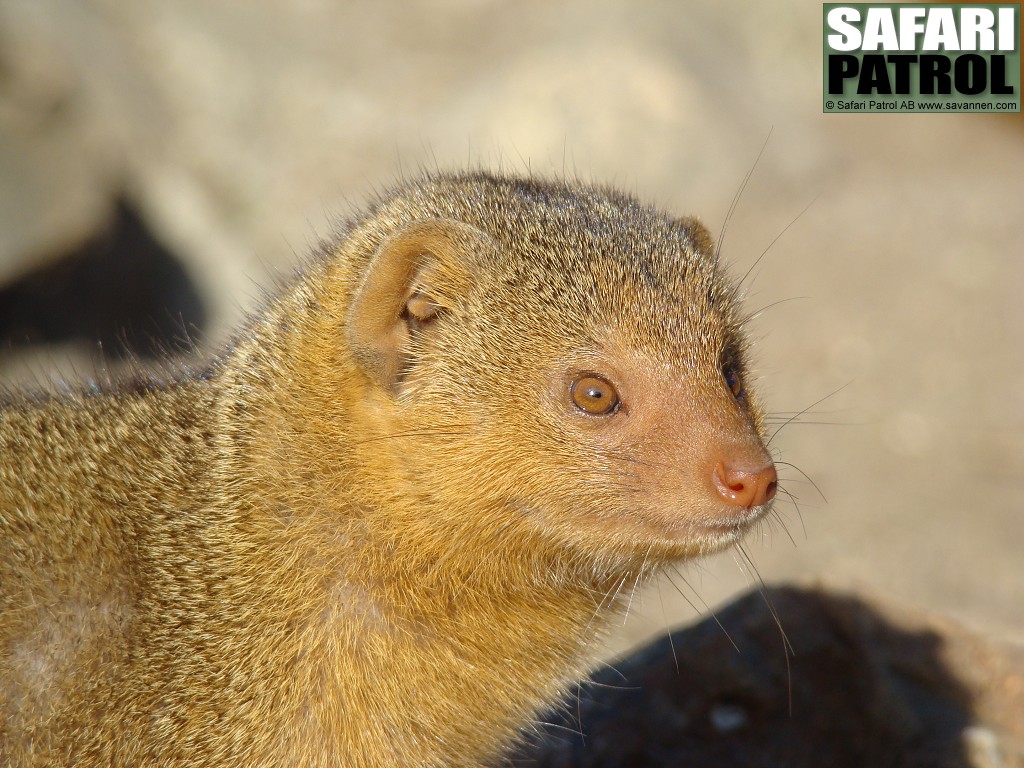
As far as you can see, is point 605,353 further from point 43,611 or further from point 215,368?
point 43,611

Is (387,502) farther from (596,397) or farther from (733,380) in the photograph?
(733,380)

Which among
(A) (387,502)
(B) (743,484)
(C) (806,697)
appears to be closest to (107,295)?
(A) (387,502)

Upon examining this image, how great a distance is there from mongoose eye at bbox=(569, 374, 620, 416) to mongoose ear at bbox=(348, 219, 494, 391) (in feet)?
1.63

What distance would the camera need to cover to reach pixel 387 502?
3389mm

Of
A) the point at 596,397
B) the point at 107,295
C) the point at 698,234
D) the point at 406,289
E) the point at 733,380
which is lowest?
the point at 107,295

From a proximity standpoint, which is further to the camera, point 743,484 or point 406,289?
point 406,289

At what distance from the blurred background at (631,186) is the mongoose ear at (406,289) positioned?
11.5 ft

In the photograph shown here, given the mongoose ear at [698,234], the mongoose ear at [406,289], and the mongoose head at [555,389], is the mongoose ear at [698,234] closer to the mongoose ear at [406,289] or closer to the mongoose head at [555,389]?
the mongoose head at [555,389]

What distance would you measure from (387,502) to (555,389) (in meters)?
0.63

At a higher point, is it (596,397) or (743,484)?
(596,397)

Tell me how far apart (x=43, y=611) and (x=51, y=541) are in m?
0.22

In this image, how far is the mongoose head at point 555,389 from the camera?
3.21 m

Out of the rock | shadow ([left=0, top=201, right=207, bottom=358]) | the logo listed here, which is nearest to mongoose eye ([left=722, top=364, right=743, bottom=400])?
the rock

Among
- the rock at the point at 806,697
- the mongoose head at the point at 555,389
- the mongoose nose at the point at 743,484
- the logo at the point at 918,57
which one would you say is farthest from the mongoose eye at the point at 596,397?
the logo at the point at 918,57
